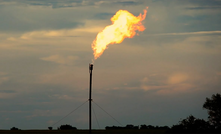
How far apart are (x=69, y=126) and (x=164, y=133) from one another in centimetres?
3622

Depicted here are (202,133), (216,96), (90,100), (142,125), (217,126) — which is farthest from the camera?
(142,125)

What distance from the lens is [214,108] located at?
95.7 meters

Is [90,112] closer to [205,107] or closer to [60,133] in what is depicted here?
[60,133]

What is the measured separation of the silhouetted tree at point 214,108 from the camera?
91938 mm

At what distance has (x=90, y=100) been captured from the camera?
7469cm

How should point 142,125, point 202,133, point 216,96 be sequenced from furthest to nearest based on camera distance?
point 142,125
point 216,96
point 202,133

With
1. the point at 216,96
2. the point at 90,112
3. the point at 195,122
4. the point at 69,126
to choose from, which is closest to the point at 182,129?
the point at 195,122

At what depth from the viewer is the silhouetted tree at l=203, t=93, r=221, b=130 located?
9194 centimetres

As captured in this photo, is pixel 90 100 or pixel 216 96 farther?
pixel 216 96

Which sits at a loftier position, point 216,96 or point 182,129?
A: point 216,96

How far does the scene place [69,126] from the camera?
115 metres

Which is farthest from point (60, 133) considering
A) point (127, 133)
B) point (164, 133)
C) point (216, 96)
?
point (216, 96)

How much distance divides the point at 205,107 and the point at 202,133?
14.5 meters

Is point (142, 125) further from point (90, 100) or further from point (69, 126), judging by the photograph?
point (90, 100)
